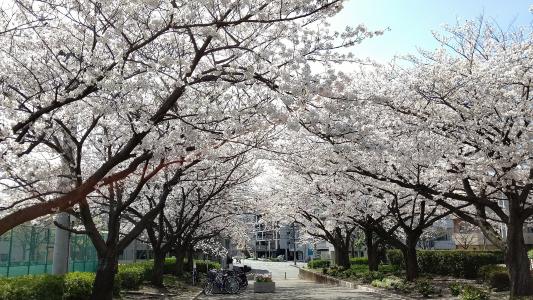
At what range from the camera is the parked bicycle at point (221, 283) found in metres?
23.0

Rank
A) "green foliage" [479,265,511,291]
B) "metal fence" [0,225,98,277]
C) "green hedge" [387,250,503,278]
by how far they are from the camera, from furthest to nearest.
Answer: "green hedge" [387,250,503,278]
"green foliage" [479,265,511,291]
"metal fence" [0,225,98,277]

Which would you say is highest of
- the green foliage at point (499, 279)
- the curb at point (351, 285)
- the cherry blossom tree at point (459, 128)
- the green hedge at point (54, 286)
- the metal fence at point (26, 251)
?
the cherry blossom tree at point (459, 128)

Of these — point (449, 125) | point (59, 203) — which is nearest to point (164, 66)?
point (59, 203)

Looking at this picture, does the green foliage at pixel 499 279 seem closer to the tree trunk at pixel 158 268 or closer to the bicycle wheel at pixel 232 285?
the bicycle wheel at pixel 232 285

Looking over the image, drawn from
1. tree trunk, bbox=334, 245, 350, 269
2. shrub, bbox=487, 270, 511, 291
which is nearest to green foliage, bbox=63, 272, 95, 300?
shrub, bbox=487, 270, 511, 291

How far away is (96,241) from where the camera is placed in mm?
13781

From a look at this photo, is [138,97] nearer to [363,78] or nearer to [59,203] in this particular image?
[59,203]

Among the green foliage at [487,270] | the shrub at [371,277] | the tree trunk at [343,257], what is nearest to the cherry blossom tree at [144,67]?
the green foliage at [487,270]

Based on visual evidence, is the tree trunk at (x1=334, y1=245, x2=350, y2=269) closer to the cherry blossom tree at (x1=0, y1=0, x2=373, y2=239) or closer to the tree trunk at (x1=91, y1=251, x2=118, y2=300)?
the tree trunk at (x1=91, y1=251, x2=118, y2=300)

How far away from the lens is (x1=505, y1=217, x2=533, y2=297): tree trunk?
1373 cm

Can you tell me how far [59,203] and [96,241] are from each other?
6297mm

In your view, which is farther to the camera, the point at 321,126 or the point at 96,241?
the point at 96,241

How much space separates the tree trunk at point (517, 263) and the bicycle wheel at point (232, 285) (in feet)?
43.1

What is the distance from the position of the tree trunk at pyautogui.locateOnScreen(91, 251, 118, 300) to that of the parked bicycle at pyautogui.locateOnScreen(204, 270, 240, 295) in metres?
9.65
